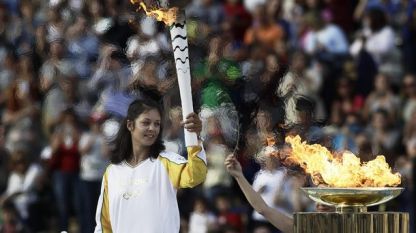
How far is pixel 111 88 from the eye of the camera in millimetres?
14344

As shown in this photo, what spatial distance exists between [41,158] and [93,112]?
946 millimetres

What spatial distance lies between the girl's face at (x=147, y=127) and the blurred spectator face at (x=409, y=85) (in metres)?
6.65

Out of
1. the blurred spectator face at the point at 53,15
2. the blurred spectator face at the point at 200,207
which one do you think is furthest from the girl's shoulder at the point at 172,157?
the blurred spectator face at the point at 53,15

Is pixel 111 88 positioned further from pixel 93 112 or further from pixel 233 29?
pixel 233 29

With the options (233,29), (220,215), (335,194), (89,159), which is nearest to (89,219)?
(89,159)

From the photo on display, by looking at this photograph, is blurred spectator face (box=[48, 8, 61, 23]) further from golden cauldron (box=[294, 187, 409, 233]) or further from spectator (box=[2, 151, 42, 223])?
golden cauldron (box=[294, 187, 409, 233])

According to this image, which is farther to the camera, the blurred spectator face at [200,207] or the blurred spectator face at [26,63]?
the blurred spectator face at [26,63]

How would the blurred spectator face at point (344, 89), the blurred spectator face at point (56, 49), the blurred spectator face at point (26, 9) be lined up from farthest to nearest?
the blurred spectator face at point (26, 9) → the blurred spectator face at point (56, 49) → the blurred spectator face at point (344, 89)

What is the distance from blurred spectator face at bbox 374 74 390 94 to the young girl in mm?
6609

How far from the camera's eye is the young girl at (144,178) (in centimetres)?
903

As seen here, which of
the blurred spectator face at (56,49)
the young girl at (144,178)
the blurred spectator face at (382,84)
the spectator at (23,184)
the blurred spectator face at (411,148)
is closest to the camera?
the young girl at (144,178)

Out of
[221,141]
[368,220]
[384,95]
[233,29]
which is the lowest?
[368,220]

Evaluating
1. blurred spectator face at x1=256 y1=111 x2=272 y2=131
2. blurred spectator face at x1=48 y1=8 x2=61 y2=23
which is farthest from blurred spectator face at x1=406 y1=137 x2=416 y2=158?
blurred spectator face at x1=48 y1=8 x2=61 y2=23

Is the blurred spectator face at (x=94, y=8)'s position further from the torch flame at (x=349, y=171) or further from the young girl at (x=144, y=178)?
the torch flame at (x=349, y=171)
